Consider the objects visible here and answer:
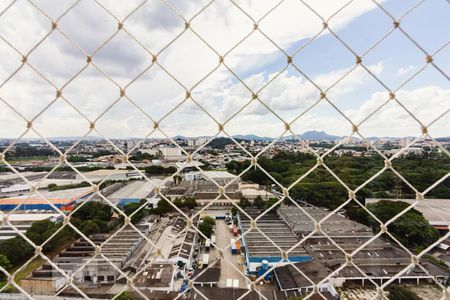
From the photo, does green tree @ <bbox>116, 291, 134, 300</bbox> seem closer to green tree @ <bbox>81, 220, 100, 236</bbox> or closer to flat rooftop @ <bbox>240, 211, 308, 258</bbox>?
flat rooftop @ <bbox>240, 211, 308, 258</bbox>

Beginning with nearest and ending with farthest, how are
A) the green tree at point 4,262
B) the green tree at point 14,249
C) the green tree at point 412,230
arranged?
1. the green tree at point 4,262
2. the green tree at point 14,249
3. the green tree at point 412,230

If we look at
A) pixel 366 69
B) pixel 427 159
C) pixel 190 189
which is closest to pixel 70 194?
pixel 190 189

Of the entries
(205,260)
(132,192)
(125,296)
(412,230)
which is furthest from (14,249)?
(412,230)

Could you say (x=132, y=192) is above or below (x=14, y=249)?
above

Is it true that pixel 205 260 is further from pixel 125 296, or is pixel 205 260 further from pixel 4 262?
pixel 4 262

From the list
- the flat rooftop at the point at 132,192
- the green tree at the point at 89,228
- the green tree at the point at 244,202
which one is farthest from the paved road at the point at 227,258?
the flat rooftop at the point at 132,192

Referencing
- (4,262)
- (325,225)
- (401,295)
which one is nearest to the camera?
(401,295)

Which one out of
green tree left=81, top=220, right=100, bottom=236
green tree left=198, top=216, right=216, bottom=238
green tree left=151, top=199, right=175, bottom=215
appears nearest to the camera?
green tree left=81, top=220, right=100, bottom=236

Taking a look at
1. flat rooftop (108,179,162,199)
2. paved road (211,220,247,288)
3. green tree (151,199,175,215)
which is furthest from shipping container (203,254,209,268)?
flat rooftop (108,179,162,199)

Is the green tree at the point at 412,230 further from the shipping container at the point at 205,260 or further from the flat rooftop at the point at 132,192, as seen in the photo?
the flat rooftop at the point at 132,192
